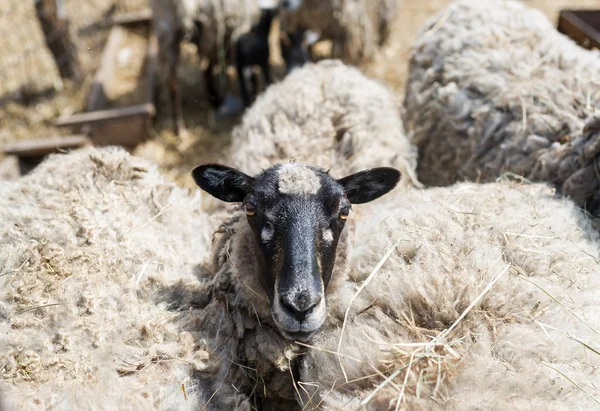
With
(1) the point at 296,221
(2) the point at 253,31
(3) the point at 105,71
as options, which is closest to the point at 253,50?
(2) the point at 253,31

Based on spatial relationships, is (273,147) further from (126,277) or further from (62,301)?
(62,301)

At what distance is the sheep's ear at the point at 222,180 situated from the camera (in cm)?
267

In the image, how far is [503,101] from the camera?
3.72 m

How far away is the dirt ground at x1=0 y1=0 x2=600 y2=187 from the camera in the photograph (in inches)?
257

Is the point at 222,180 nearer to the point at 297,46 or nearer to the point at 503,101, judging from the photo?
the point at 503,101

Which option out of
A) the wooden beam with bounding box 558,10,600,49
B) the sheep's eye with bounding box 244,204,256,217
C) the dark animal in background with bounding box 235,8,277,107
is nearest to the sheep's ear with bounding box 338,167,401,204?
the sheep's eye with bounding box 244,204,256,217

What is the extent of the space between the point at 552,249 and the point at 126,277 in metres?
2.38

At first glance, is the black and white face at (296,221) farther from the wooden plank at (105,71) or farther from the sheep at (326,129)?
the wooden plank at (105,71)

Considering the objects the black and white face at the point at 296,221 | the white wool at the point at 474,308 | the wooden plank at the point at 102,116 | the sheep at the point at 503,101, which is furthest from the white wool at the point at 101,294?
the wooden plank at the point at 102,116

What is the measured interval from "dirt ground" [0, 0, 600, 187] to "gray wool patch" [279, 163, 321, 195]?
3354 mm

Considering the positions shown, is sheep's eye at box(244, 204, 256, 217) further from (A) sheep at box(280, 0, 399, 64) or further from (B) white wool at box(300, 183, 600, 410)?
(A) sheep at box(280, 0, 399, 64)

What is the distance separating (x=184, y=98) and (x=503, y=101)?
5.43 metres

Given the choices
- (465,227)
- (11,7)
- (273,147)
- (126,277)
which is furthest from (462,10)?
(11,7)

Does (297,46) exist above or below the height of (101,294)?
below
